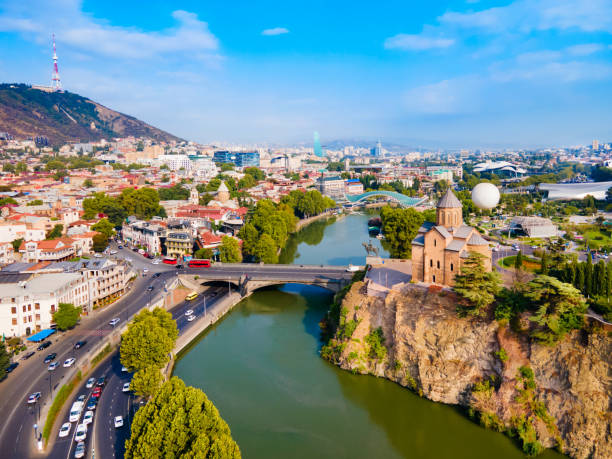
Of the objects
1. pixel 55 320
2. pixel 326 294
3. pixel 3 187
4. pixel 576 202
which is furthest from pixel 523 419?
pixel 3 187

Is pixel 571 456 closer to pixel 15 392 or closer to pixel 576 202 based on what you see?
pixel 15 392

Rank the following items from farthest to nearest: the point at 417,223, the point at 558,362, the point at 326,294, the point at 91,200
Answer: the point at 91,200, the point at 417,223, the point at 326,294, the point at 558,362

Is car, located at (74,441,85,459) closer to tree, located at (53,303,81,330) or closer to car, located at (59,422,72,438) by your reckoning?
car, located at (59,422,72,438)

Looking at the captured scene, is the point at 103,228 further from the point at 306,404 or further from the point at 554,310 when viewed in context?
the point at 554,310

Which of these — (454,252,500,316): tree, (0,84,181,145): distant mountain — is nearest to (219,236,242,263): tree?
(454,252,500,316): tree

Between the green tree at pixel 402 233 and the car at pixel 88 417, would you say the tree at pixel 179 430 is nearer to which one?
the car at pixel 88 417

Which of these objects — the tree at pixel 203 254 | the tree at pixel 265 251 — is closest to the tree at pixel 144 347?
the tree at pixel 203 254

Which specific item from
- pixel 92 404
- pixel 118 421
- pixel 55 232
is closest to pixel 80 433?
pixel 118 421
